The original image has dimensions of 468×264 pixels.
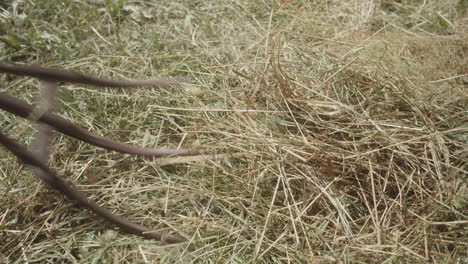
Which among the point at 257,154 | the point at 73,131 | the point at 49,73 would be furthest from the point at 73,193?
the point at 257,154

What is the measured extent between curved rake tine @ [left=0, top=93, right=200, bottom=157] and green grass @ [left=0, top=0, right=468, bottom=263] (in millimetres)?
57

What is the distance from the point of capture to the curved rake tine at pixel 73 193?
1236 mm

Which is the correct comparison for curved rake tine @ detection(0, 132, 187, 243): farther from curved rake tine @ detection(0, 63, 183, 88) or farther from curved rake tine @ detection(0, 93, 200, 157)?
curved rake tine @ detection(0, 63, 183, 88)

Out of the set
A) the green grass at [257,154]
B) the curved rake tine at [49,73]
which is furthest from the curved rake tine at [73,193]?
the curved rake tine at [49,73]

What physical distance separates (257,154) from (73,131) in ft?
2.24

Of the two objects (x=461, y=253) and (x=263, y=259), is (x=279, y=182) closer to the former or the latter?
(x=263, y=259)

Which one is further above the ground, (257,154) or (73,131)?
(73,131)

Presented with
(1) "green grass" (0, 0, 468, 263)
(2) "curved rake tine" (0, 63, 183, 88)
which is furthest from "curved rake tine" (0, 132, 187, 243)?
(2) "curved rake tine" (0, 63, 183, 88)

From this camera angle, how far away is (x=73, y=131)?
4.62 ft

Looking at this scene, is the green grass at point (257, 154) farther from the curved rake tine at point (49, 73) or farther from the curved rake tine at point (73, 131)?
the curved rake tine at point (49, 73)

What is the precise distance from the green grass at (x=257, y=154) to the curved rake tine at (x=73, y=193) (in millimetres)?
34

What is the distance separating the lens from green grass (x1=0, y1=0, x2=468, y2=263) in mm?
1479

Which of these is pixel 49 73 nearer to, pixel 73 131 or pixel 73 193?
pixel 73 131

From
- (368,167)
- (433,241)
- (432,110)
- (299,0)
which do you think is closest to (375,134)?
(368,167)
